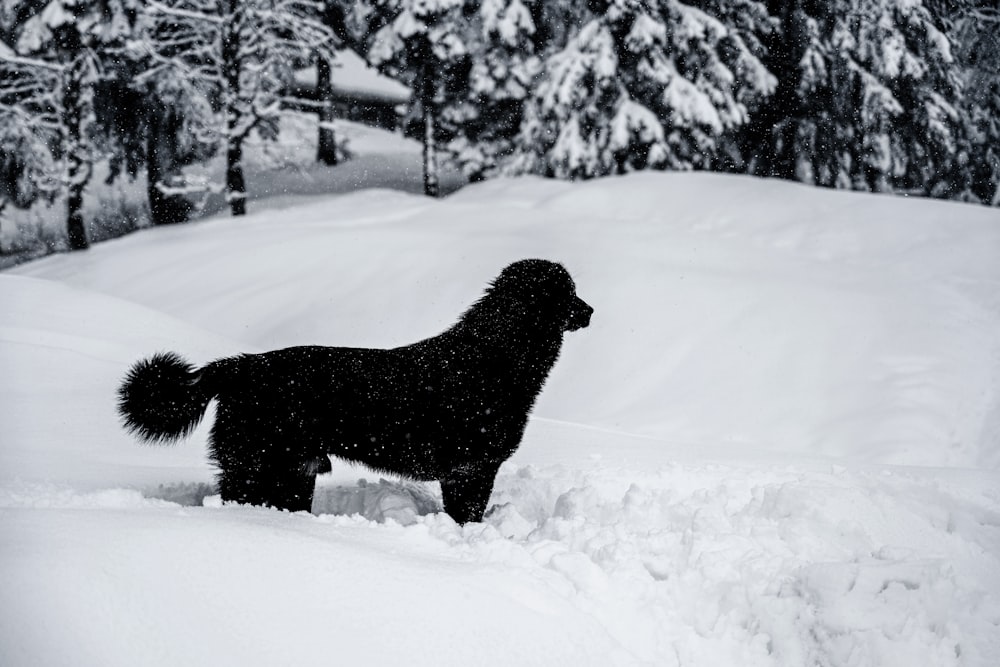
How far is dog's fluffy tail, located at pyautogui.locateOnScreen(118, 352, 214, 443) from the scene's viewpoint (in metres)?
3.78

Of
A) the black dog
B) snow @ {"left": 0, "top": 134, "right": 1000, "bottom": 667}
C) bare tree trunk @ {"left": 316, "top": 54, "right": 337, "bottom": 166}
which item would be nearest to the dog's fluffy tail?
the black dog

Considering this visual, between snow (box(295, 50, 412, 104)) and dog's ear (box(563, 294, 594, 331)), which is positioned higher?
dog's ear (box(563, 294, 594, 331))

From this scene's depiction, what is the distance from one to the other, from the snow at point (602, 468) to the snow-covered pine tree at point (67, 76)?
4.78m

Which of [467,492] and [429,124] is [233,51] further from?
[467,492]

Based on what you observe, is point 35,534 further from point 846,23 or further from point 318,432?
point 846,23

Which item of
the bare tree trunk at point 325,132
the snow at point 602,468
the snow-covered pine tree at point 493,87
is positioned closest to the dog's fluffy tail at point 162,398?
the snow at point 602,468

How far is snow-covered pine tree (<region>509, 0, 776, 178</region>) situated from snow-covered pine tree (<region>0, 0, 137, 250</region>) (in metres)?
8.26

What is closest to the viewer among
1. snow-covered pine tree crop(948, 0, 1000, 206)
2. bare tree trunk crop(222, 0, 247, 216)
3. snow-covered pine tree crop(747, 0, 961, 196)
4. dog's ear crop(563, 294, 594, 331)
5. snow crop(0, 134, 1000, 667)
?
snow crop(0, 134, 1000, 667)

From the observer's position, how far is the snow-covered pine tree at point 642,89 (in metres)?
16.4

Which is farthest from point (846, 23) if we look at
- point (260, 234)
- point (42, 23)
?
point (42, 23)

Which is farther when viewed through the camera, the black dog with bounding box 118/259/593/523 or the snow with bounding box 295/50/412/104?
the snow with bounding box 295/50/412/104

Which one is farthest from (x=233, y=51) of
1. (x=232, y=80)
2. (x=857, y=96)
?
(x=857, y=96)

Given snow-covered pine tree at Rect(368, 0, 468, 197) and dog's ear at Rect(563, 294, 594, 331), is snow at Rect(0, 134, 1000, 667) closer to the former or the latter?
dog's ear at Rect(563, 294, 594, 331)

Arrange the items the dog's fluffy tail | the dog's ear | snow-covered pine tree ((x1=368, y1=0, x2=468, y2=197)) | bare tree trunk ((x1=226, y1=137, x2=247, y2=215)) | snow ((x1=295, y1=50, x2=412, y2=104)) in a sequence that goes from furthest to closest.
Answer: snow ((x1=295, y1=50, x2=412, y2=104))
snow-covered pine tree ((x1=368, y1=0, x2=468, y2=197))
bare tree trunk ((x1=226, y1=137, x2=247, y2=215))
the dog's ear
the dog's fluffy tail
